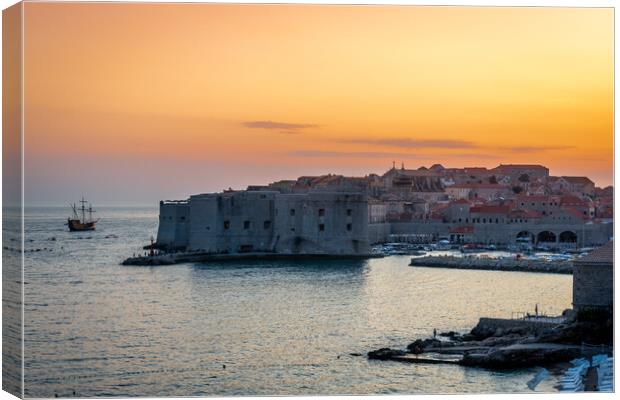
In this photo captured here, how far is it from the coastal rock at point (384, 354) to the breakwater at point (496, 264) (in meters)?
8.75

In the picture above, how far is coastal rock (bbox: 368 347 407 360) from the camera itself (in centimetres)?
866

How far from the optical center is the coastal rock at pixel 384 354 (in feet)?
28.4

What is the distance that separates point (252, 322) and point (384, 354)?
82.5 inches

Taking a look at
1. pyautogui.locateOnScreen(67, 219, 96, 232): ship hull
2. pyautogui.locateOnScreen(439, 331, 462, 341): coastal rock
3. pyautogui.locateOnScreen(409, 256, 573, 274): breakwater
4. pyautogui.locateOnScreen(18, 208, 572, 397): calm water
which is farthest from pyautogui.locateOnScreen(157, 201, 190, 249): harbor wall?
pyautogui.locateOnScreen(439, 331, 462, 341): coastal rock

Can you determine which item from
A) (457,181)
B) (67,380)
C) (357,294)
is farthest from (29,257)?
(457,181)

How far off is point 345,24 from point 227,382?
8.18ft

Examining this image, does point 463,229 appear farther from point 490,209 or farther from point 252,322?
point 252,322

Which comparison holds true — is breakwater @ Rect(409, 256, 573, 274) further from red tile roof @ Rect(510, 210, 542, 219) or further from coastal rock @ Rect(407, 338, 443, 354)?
coastal rock @ Rect(407, 338, 443, 354)

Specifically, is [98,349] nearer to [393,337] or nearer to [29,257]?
[393,337]

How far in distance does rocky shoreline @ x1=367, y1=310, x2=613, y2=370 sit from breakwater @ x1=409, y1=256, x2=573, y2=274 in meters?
8.33

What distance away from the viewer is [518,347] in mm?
8469

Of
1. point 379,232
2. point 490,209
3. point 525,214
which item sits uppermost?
point 490,209

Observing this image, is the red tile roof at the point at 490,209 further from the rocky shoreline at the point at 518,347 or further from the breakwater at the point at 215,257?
the rocky shoreline at the point at 518,347

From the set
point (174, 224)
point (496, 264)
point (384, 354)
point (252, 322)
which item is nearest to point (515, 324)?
point (384, 354)
